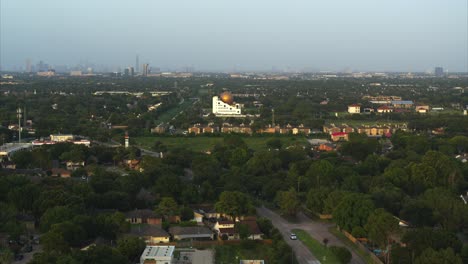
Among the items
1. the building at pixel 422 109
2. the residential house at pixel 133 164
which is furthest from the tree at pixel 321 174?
the building at pixel 422 109

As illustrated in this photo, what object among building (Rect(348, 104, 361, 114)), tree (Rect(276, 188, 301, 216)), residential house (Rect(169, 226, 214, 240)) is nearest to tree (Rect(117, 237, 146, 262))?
residential house (Rect(169, 226, 214, 240))

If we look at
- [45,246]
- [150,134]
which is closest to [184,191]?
[45,246]

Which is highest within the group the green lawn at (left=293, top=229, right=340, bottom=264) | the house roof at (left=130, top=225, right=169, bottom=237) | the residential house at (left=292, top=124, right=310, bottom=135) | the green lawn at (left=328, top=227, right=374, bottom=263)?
the residential house at (left=292, top=124, right=310, bottom=135)

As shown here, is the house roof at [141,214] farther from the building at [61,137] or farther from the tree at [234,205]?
the building at [61,137]

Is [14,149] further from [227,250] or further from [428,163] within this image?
[428,163]

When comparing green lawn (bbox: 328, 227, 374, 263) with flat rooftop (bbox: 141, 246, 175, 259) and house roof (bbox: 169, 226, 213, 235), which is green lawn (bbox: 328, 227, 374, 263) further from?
flat rooftop (bbox: 141, 246, 175, 259)

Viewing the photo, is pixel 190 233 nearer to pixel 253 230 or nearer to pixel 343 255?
pixel 253 230

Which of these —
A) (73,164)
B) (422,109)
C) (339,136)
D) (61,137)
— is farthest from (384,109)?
(73,164)
